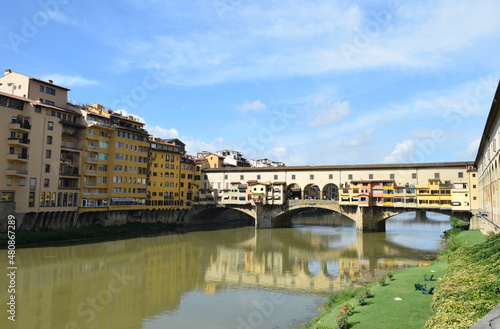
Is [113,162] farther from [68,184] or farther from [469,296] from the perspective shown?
[469,296]

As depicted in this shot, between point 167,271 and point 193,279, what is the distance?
11.1 ft

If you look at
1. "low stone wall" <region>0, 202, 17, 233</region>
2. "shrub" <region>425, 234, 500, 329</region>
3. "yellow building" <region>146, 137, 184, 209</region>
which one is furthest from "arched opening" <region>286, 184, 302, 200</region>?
"shrub" <region>425, 234, 500, 329</region>

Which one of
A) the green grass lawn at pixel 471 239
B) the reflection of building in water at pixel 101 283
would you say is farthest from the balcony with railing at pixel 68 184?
the green grass lawn at pixel 471 239

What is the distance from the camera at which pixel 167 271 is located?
2844 centimetres

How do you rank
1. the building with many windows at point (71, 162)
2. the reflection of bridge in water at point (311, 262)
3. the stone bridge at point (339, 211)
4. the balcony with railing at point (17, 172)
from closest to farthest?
the reflection of bridge in water at point (311, 262) < the balcony with railing at point (17, 172) < the building with many windows at point (71, 162) < the stone bridge at point (339, 211)

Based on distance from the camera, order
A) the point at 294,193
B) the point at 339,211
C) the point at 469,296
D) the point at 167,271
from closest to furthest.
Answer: the point at 469,296, the point at 167,271, the point at 339,211, the point at 294,193

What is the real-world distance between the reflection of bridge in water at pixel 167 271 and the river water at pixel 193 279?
62 millimetres

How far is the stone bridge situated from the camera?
50.2 metres

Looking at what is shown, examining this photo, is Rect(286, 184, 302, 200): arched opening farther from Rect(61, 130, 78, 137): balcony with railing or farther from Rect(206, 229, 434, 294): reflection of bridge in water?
Rect(61, 130, 78, 137): balcony with railing

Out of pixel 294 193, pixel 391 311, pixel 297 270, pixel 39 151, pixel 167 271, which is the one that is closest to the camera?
pixel 391 311

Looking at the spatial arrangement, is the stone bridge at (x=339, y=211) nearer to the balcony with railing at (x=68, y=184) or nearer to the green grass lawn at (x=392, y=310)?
the balcony with railing at (x=68, y=184)

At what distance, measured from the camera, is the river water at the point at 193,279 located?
17.8 m

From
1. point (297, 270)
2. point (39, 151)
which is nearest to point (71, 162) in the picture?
point (39, 151)

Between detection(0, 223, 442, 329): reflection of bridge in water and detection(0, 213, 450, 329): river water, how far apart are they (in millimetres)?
62
